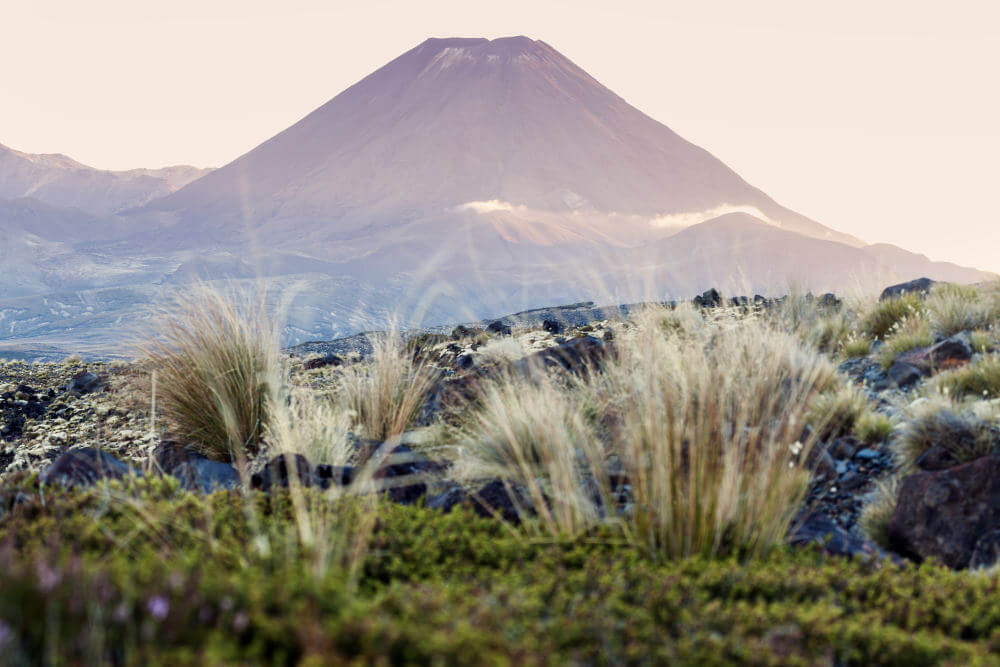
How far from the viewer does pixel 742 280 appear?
28.5ft

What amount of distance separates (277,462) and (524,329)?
795 cm

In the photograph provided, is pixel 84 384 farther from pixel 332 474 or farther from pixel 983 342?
pixel 983 342

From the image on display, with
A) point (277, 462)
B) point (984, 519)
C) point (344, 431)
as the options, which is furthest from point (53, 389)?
point (984, 519)

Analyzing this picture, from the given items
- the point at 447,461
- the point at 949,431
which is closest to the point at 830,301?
the point at 949,431

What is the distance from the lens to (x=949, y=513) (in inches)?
137

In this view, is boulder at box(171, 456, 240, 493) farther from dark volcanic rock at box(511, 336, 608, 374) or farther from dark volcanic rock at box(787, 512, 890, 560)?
dark volcanic rock at box(787, 512, 890, 560)

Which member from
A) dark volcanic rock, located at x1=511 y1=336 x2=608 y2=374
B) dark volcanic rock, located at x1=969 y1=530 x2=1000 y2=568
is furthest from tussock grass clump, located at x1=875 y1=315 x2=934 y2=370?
dark volcanic rock, located at x1=969 y1=530 x2=1000 y2=568

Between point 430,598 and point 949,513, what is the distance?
9.45 feet

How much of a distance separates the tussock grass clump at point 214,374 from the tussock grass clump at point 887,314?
6.71 metres

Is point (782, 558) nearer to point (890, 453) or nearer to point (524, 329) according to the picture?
point (890, 453)

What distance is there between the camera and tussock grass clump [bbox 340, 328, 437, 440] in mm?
5875

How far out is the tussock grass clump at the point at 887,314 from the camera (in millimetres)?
8203

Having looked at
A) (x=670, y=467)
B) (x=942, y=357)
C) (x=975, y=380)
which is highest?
(x=942, y=357)

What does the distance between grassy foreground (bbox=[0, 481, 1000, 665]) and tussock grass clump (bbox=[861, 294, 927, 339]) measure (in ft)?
19.9
